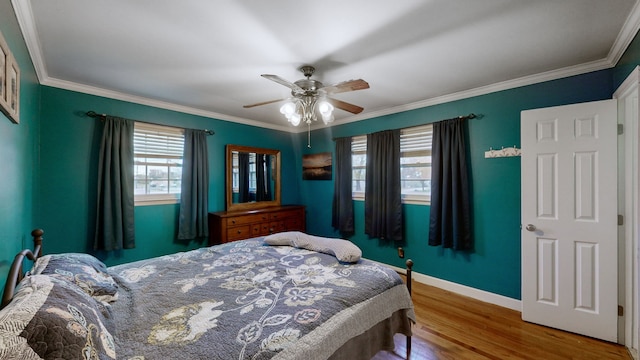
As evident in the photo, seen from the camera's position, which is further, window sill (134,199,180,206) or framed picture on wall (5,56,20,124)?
window sill (134,199,180,206)

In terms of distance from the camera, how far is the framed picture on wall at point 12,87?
51.6 inches

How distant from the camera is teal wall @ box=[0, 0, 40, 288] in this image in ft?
4.41

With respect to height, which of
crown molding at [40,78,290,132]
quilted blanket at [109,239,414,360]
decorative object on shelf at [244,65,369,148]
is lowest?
quilted blanket at [109,239,414,360]

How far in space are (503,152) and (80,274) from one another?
12.2 feet

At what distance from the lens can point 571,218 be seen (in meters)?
2.23

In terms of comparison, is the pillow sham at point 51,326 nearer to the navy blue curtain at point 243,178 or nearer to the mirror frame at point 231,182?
the mirror frame at point 231,182

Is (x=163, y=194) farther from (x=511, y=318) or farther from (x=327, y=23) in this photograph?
(x=511, y=318)

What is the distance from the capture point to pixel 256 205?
4.29m

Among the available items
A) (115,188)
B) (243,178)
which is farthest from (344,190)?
(115,188)

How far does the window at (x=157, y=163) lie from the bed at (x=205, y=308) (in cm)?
150

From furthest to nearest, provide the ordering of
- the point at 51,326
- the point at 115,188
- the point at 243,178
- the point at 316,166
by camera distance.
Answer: the point at 316,166, the point at 243,178, the point at 115,188, the point at 51,326

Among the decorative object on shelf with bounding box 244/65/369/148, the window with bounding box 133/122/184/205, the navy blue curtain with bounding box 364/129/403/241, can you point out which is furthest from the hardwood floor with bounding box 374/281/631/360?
the window with bounding box 133/122/184/205

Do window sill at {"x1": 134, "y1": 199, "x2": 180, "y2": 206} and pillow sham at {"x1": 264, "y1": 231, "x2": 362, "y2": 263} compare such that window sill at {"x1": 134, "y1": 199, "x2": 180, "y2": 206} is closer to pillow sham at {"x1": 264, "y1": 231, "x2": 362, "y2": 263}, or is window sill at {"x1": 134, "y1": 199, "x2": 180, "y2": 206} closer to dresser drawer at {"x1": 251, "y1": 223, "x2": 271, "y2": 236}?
dresser drawer at {"x1": 251, "y1": 223, "x2": 271, "y2": 236}

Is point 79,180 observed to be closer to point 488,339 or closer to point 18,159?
point 18,159
